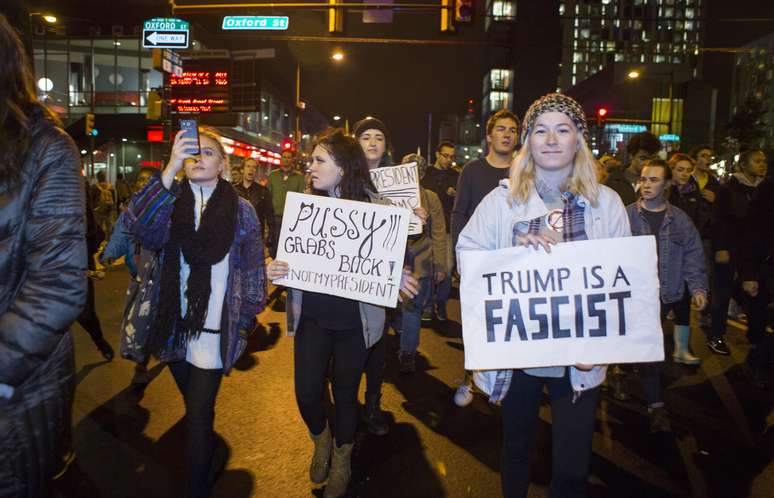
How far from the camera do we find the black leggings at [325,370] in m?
3.40

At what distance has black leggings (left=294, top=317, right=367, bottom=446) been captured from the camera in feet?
11.2

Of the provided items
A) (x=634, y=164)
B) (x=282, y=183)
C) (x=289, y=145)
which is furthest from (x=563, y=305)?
(x=289, y=145)

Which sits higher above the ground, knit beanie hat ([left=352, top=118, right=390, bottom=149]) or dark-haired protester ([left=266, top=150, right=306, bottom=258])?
knit beanie hat ([left=352, top=118, right=390, bottom=149])

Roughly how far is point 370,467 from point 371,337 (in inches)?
37.2

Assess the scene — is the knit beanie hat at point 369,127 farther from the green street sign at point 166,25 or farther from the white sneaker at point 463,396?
the green street sign at point 166,25

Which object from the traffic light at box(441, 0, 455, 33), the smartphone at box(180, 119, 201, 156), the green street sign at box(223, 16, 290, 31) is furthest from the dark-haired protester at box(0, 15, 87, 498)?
the green street sign at box(223, 16, 290, 31)

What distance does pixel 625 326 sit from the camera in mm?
2510

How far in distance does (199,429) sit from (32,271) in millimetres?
1673

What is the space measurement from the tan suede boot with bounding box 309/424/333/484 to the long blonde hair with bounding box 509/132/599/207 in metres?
1.93

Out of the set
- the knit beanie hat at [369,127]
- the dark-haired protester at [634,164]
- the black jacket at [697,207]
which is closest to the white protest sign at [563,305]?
the knit beanie hat at [369,127]

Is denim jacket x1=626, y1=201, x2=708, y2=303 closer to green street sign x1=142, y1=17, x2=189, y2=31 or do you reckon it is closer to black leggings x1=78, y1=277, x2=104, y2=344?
black leggings x1=78, y1=277, x2=104, y2=344

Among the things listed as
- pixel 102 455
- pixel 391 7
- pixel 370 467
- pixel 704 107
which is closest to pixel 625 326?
pixel 370 467

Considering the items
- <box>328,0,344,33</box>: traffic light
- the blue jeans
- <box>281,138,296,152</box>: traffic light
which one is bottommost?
the blue jeans

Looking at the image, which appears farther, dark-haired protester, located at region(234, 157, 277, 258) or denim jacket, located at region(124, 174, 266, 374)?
dark-haired protester, located at region(234, 157, 277, 258)
